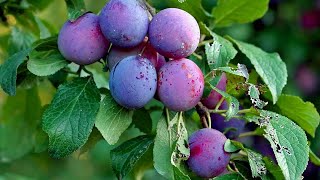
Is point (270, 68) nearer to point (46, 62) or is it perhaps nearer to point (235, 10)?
point (235, 10)

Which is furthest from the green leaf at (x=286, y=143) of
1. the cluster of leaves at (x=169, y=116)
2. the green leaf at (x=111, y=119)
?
the green leaf at (x=111, y=119)

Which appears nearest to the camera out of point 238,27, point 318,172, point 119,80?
point 119,80

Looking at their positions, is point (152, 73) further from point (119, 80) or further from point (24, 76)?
point (24, 76)

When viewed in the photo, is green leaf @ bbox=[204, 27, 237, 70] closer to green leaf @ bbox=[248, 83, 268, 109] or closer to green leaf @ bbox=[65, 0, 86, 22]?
green leaf @ bbox=[248, 83, 268, 109]

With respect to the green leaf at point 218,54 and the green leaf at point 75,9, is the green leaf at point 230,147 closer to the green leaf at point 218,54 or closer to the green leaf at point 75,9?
the green leaf at point 218,54

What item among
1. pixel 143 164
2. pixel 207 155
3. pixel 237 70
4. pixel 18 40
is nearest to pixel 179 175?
pixel 207 155

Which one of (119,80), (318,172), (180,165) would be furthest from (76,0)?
(318,172)
